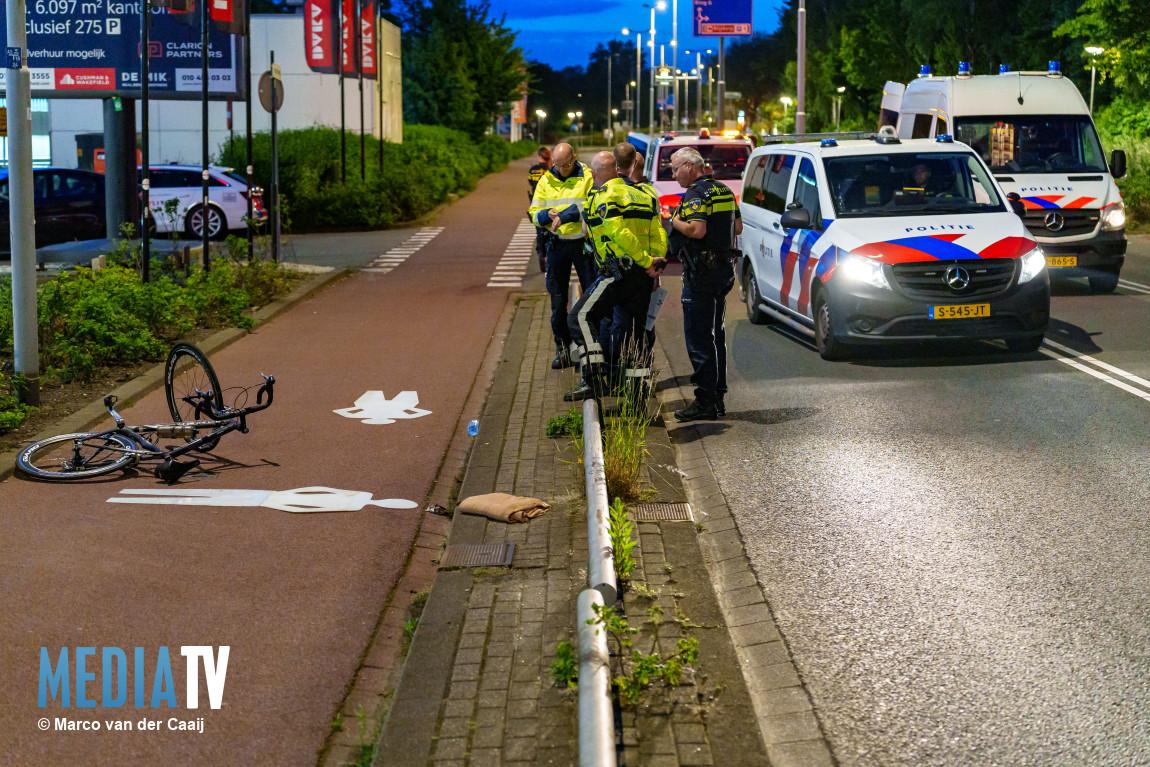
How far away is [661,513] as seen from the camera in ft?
22.8

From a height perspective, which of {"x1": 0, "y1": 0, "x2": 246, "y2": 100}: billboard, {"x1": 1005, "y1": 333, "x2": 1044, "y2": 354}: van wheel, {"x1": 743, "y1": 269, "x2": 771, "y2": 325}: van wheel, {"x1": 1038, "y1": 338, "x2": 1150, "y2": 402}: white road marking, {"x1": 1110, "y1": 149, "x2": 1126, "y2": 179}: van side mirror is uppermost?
{"x1": 0, "y1": 0, "x2": 246, "y2": 100}: billboard

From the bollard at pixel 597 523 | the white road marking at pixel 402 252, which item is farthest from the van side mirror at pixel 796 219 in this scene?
the white road marking at pixel 402 252

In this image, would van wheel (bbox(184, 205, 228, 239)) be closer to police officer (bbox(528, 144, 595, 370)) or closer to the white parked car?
the white parked car

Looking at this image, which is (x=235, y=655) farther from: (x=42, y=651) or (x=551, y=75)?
(x=551, y=75)

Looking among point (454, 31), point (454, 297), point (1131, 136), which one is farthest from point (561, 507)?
point (454, 31)

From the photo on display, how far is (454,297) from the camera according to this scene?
60.8ft

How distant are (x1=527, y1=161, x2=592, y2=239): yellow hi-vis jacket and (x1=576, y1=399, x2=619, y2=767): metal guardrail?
5.17 meters

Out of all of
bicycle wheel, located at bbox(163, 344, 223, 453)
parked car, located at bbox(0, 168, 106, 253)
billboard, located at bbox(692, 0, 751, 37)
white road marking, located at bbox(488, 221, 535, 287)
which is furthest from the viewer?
billboard, located at bbox(692, 0, 751, 37)

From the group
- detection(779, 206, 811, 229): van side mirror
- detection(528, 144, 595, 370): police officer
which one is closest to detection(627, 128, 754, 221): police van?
detection(779, 206, 811, 229): van side mirror

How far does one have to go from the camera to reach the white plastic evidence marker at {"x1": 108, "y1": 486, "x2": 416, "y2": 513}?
24.6 ft

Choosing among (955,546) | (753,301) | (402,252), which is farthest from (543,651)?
(402,252)

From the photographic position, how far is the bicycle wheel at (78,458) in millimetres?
8008

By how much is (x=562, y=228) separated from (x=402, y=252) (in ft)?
49.7

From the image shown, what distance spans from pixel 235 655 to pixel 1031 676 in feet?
9.68
